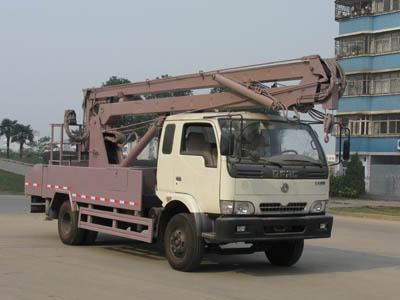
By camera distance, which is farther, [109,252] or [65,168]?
[65,168]

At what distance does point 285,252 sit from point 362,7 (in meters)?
41.5

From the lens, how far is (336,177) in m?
41.4

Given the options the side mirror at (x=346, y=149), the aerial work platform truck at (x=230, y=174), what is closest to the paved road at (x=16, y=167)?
the aerial work platform truck at (x=230, y=174)

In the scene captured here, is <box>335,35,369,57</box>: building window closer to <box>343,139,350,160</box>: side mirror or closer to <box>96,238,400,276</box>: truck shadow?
<box>96,238,400,276</box>: truck shadow

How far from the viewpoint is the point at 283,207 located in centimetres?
943

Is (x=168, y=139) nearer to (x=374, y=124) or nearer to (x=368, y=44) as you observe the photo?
(x=374, y=124)

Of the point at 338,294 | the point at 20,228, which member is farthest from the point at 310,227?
the point at 20,228

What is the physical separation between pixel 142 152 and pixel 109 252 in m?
2.09

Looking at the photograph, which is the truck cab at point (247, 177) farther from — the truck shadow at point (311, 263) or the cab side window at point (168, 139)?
the truck shadow at point (311, 263)

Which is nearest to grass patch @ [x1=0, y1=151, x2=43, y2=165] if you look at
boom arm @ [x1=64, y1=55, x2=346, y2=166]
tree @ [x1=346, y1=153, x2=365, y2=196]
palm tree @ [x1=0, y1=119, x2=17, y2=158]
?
palm tree @ [x1=0, y1=119, x2=17, y2=158]

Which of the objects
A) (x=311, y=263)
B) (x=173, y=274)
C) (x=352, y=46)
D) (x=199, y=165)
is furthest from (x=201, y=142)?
(x=352, y=46)

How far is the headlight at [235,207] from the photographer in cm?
905

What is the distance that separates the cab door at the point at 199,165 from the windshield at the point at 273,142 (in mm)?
366

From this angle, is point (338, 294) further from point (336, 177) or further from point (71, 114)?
point (336, 177)
